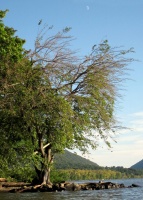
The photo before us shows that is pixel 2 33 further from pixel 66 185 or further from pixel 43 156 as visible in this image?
pixel 66 185

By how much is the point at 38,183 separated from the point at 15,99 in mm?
10331

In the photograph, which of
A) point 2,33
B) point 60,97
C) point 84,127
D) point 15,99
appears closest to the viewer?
point 2,33

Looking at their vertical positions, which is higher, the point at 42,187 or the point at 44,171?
the point at 44,171

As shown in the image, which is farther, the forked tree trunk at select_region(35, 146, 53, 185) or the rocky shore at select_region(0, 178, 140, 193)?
the forked tree trunk at select_region(35, 146, 53, 185)

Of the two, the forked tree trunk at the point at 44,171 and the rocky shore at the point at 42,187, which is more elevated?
the forked tree trunk at the point at 44,171

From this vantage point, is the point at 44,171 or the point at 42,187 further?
the point at 44,171

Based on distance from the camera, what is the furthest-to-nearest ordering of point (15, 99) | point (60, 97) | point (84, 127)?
point (84, 127) < point (60, 97) < point (15, 99)

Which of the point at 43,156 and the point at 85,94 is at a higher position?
the point at 85,94

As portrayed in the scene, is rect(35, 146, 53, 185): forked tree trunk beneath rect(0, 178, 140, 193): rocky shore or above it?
above

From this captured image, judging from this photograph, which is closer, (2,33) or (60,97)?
(2,33)

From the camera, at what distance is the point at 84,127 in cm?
3738

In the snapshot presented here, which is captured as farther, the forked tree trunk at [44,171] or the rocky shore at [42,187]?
the forked tree trunk at [44,171]

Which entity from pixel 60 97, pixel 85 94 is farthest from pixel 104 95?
pixel 60 97

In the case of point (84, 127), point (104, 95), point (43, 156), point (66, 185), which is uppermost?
point (104, 95)
